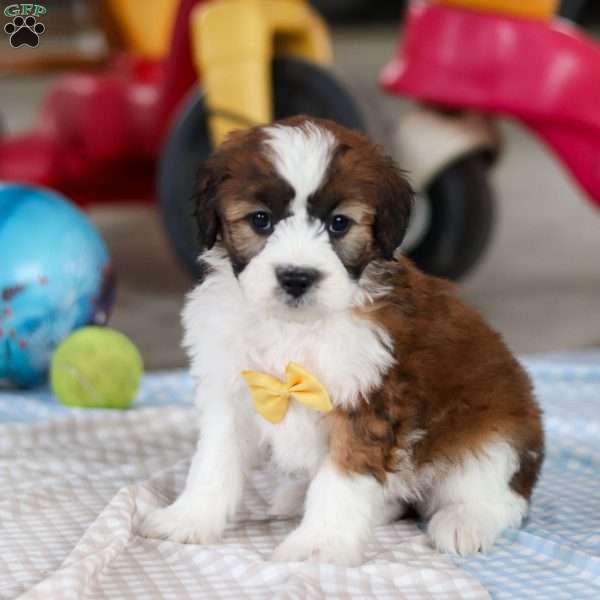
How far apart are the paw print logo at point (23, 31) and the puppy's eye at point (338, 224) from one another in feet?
2.54

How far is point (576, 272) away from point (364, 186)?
13.1 feet

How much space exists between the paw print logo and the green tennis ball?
1178 millimetres

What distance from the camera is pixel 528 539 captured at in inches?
99.2

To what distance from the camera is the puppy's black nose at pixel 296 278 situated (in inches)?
84.6

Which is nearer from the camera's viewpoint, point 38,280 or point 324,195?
point 324,195

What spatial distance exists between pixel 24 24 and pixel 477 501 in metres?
1.43

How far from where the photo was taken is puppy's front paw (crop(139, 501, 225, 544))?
2.42m

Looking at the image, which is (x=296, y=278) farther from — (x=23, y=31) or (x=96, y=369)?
(x=96, y=369)

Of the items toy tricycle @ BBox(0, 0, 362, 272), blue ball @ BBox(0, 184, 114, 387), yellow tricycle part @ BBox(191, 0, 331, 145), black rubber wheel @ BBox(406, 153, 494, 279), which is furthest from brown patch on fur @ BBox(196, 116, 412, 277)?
black rubber wheel @ BBox(406, 153, 494, 279)

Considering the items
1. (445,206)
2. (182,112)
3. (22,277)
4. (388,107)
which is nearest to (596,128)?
(445,206)

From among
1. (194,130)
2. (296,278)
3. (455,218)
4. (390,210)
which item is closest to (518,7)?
(455,218)

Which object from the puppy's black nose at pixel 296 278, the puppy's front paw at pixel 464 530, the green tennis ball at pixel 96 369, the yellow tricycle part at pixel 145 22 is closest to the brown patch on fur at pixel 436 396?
the puppy's front paw at pixel 464 530

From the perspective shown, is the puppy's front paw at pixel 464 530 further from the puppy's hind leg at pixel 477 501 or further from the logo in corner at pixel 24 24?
the logo in corner at pixel 24 24

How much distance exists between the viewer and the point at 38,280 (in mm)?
3703
